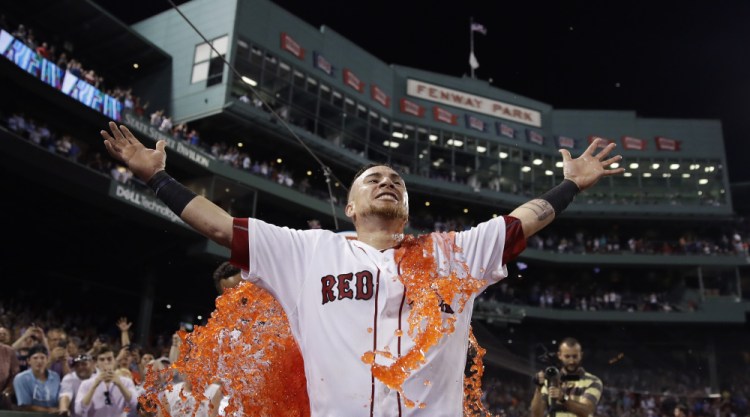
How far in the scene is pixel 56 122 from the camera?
22312 millimetres

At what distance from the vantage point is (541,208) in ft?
9.26

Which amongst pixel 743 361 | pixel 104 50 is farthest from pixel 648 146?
pixel 104 50

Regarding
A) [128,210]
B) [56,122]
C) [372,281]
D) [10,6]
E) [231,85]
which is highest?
[10,6]

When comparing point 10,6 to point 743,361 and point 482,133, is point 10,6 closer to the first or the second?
point 482,133

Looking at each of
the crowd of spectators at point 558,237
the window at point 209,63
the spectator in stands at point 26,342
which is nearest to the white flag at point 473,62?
the crowd of spectators at point 558,237

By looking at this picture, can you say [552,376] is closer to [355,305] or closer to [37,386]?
[355,305]

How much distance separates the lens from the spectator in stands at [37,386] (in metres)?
7.04

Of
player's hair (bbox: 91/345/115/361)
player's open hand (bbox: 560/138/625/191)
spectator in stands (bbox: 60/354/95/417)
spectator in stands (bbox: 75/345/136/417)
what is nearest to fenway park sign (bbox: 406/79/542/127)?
player's hair (bbox: 91/345/115/361)

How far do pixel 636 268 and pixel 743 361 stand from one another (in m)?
7.74

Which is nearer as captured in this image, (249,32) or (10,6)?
(10,6)

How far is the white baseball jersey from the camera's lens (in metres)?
2.36

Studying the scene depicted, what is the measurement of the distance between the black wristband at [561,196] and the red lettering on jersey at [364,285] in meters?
0.93

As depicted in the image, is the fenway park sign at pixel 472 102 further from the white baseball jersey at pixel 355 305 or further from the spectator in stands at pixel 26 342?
the white baseball jersey at pixel 355 305

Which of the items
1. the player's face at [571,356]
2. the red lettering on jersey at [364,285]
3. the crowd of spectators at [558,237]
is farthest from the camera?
the crowd of spectators at [558,237]
